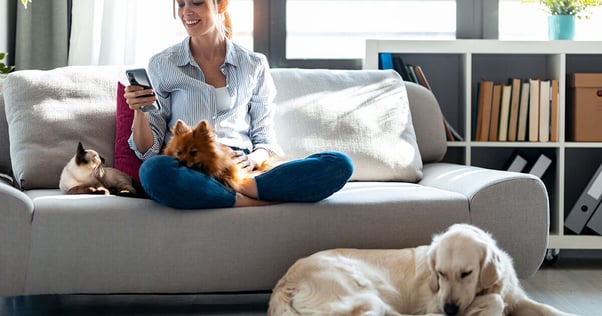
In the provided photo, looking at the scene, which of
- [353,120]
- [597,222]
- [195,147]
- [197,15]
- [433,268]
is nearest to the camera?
[433,268]

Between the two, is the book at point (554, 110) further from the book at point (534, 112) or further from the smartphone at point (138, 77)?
the smartphone at point (138, 77)

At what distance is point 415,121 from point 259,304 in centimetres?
107

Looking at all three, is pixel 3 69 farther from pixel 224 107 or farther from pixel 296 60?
pixel 296 60

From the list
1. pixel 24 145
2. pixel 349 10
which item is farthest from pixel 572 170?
pixel 24 145

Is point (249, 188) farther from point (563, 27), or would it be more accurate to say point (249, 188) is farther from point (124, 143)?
point (563, 27)

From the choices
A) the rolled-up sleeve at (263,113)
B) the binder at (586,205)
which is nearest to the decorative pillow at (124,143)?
the rolled-up sleeve at (263,113)

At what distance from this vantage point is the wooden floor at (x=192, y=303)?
270 centimetres

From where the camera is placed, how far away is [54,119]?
2982 mm

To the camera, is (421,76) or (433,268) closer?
(433,268)

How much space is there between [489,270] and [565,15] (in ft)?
6.33

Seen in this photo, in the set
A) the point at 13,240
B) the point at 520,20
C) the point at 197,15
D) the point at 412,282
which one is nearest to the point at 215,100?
the point at 197,15

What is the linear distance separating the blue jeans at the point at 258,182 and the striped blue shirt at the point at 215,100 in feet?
1.19

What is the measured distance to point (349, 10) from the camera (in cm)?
413

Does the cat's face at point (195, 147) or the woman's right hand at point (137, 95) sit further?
the woman's right hand at point (137, 95)
